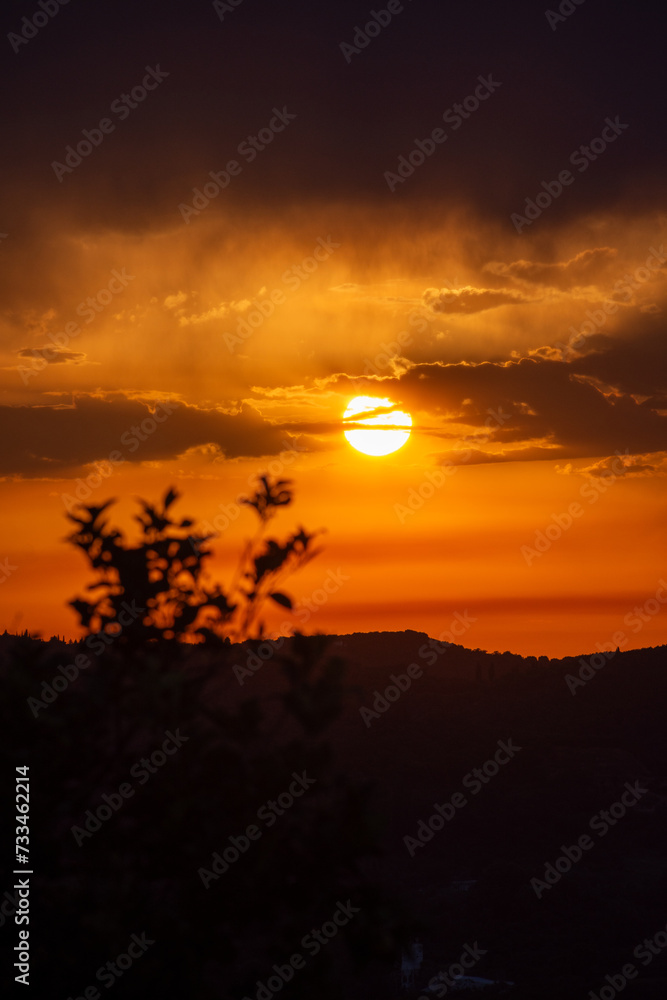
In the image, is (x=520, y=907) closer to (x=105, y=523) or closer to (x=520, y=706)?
(x=520, y=706)

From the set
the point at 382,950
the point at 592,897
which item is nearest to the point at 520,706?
the point at 592,897

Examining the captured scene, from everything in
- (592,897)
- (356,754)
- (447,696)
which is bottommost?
(592,897)

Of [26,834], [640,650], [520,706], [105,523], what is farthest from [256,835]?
[640,650]

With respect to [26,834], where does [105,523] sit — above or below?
above

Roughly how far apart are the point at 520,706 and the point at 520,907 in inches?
2457

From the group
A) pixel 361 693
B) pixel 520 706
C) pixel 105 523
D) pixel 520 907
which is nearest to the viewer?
pixel 361 693

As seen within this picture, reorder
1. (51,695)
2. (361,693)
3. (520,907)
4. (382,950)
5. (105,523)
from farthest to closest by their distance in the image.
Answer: (520,907), (105,523), (51,695), (382,950), (361,693)

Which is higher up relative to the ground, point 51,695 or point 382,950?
point 51,695

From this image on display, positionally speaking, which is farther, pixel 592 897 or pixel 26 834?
pixel 592 897

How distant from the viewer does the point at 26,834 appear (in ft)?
26.5

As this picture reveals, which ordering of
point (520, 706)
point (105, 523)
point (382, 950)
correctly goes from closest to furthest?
point (382, 950), point (105, 523), point (520, 706)

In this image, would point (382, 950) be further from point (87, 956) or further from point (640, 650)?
point (640, 650)

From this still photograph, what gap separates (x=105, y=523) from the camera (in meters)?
8.95

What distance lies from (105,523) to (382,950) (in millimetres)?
4152
